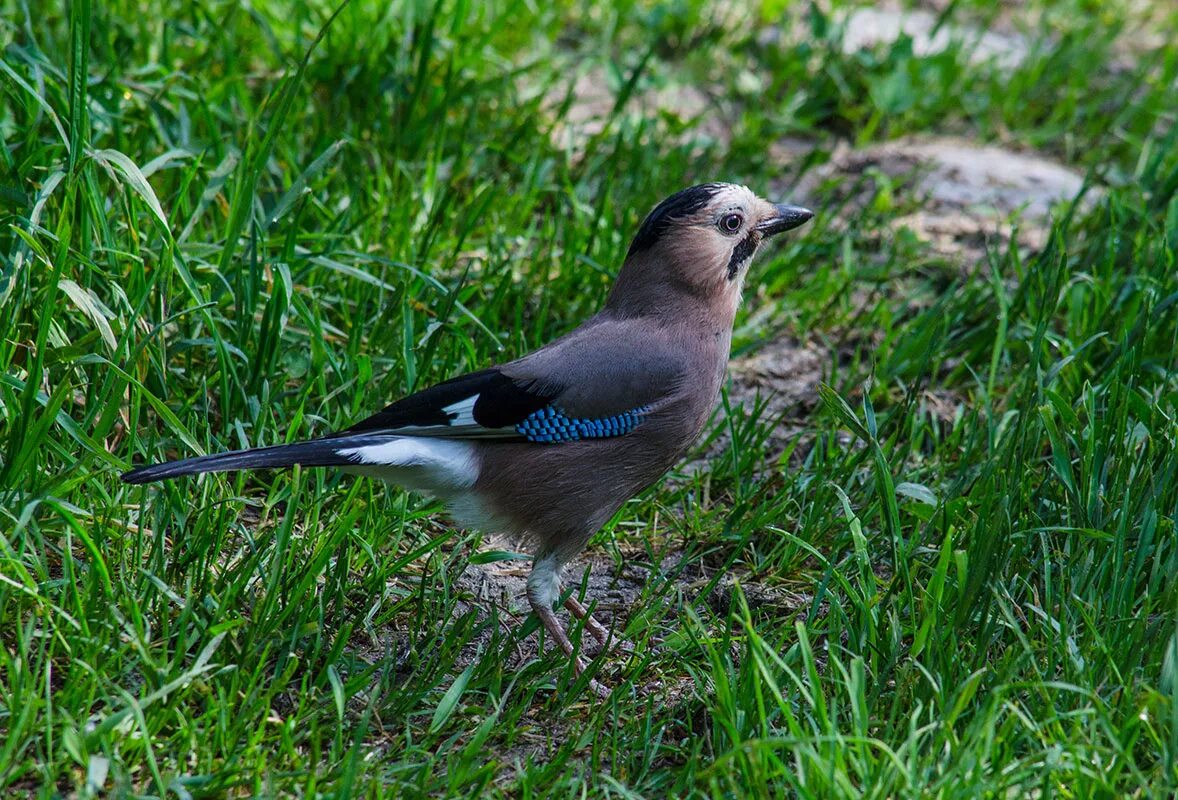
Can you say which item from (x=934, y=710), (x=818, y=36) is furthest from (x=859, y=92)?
(x=934, y=710)

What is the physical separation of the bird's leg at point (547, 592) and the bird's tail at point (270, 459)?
1.77 feet

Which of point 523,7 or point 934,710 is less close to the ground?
point 523,7

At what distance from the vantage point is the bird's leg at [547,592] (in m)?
3.77

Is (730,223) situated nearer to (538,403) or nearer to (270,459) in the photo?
(538,403)

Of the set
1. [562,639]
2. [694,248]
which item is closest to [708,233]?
[694,248]

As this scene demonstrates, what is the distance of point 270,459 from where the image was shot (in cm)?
353

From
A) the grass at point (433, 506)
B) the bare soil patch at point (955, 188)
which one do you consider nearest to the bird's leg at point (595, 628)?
the grass at point (433, 506)

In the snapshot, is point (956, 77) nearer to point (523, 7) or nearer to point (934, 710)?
point (523, 7)

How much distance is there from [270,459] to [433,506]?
689 mm

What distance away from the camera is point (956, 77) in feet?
22.4

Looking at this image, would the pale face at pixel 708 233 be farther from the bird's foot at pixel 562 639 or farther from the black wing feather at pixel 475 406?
the bird's foot at pixel 562 639

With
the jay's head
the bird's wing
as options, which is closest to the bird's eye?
the jay's head

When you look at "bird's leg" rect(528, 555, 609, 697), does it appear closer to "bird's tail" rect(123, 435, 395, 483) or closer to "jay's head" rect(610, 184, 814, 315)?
"bird's tail" rect(123, 435, 395, 483)

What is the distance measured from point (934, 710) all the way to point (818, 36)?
436cm
